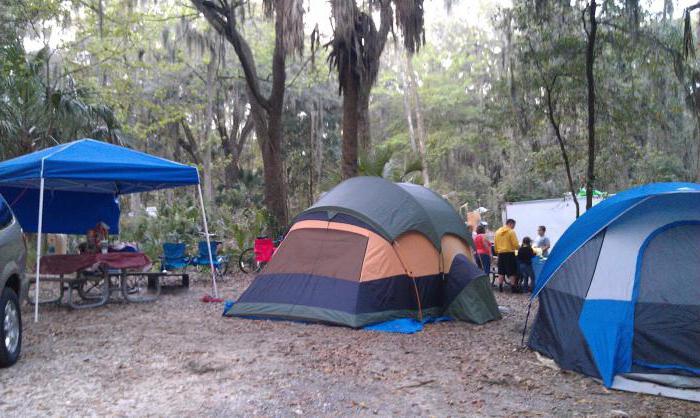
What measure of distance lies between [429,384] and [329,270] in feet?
9.17

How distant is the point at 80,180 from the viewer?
9055 millimetres

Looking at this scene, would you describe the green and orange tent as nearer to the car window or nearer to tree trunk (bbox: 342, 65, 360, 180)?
the car window

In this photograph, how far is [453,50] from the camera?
1196 inches

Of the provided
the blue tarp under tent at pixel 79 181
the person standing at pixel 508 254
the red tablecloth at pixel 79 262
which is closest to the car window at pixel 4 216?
the blue tarp under tent at pixel 79 181

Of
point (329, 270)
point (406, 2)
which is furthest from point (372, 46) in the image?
point (329, 270)

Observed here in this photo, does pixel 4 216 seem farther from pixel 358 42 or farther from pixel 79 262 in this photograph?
pixel 358 42

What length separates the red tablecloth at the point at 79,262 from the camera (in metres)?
8.93

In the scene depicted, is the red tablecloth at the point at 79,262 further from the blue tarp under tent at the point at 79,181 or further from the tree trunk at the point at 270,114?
the tree trunk at the point at 270,114

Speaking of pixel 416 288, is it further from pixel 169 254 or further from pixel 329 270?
pixel 169 254

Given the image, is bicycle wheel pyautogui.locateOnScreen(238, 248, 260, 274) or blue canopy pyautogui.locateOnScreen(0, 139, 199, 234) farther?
bicycle wheel pyautogui.locateOnScreen(238, 248, 260, 274)

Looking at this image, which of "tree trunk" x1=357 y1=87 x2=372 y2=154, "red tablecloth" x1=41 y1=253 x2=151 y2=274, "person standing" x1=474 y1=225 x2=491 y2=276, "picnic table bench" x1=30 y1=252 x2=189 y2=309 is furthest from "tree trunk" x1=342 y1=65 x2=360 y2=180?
"red tablecloth" x1=41 y1=253 x2=151 y2=274

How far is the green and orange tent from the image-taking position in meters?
7.82

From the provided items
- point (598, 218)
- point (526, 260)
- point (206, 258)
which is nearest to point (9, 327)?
point (598, 218)

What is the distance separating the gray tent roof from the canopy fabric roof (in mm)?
2224
